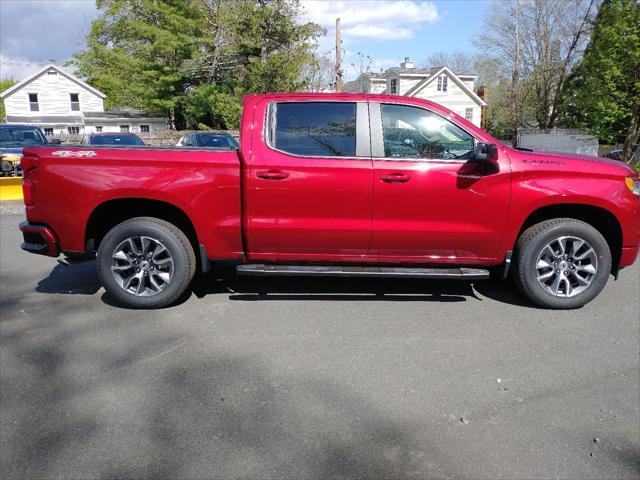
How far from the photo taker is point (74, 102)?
46719 millimetres

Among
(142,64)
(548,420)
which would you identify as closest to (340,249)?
(548,420)

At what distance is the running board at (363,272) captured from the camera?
4594 millimetres

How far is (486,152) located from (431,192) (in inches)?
22.3

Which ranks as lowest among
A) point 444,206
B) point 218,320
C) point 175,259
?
point 218,320

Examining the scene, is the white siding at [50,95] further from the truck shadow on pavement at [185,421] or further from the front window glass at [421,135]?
the front window glass at [421,135]

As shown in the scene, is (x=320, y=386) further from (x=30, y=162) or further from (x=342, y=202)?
(x=30, y=162)

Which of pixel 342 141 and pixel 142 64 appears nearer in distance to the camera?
pixel 342 141

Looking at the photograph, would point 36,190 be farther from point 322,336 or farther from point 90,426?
point 322,336

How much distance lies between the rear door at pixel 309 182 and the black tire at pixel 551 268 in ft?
4.82

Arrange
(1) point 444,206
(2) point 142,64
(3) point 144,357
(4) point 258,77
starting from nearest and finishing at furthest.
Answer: (3) point 144,357, (1) point 444,206, (4) point 258,77, (2) point 142,64

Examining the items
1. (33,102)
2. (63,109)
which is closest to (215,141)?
(63,109)

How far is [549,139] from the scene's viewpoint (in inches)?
1054

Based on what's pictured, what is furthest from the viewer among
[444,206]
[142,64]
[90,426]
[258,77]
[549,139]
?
[142,64]

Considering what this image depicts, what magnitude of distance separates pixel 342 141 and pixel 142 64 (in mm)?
38861
